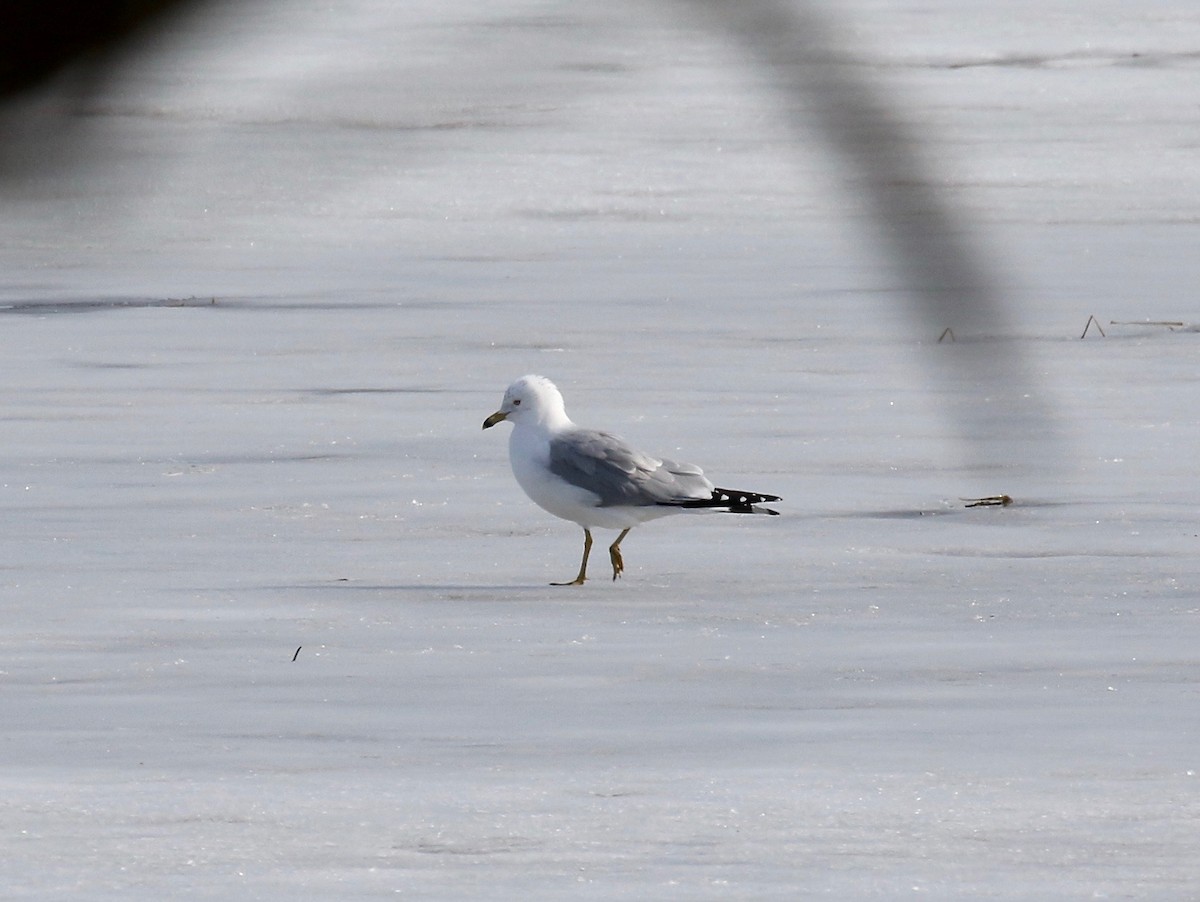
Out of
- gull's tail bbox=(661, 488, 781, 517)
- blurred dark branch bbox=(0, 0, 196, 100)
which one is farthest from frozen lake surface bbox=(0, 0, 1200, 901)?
gull's tail bbox=(661, 488, 781, 517)

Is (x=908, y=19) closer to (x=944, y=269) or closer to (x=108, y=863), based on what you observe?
(x=944, y=269)

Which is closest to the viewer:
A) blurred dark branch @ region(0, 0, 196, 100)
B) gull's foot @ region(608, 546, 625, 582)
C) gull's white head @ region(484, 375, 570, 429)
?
blurred dark branch @ region(0, 0, 196, 100)

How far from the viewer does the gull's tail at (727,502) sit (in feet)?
17.2

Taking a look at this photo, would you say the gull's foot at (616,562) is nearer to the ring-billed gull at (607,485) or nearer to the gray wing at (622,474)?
the ring-billed gull at (607,485)

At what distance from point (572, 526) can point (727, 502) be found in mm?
884

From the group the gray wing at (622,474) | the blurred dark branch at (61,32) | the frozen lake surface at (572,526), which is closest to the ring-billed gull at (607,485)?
the gray wing at (622,474)

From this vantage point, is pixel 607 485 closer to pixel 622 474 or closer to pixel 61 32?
pixel 622 474

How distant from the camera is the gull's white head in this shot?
218 inches

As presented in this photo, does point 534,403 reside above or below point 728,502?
above

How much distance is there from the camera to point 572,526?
239 inches

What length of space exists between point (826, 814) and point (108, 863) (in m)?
1.04

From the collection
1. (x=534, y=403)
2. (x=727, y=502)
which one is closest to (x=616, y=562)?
(x=727, y=502)

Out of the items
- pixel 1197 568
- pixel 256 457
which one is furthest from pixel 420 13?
pixel 256 457

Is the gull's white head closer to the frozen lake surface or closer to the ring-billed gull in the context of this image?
the ring-billed gull
